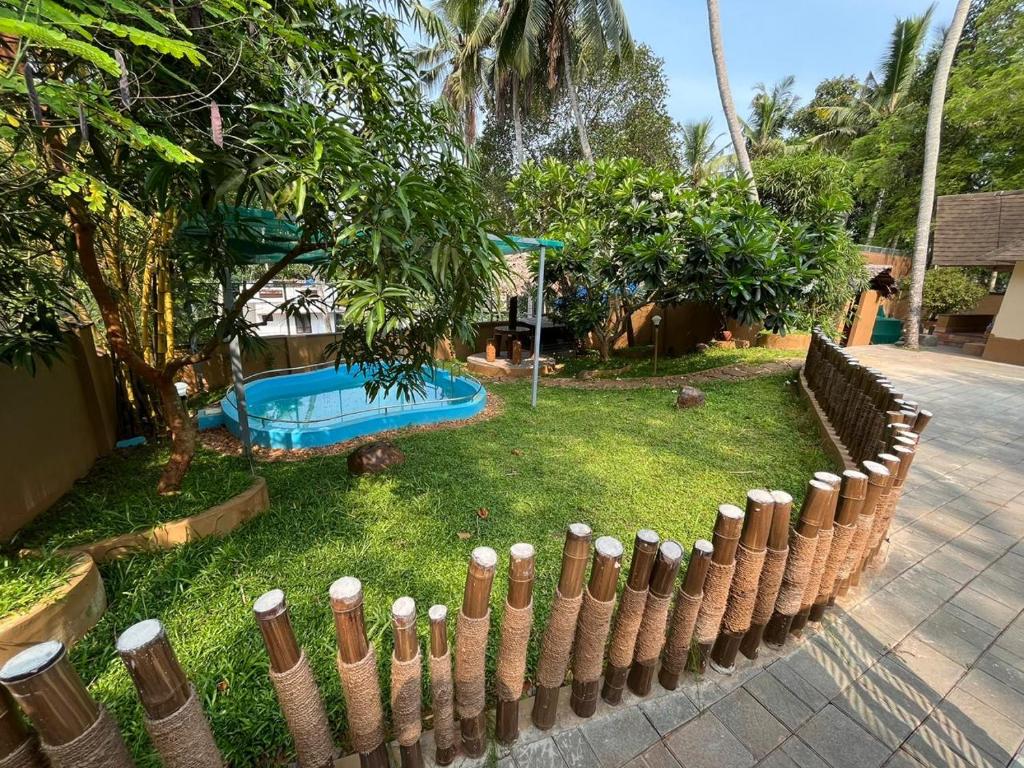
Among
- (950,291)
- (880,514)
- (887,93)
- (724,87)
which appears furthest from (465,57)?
(887,93)

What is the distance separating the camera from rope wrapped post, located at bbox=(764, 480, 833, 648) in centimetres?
179

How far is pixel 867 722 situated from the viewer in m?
A: 1.72

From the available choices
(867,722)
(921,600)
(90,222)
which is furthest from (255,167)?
(921,600)

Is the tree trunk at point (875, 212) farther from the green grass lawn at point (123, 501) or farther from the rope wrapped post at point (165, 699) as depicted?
the rope wrapped post at point (165, 699)

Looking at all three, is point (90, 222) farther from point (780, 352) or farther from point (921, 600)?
point (780, 352)

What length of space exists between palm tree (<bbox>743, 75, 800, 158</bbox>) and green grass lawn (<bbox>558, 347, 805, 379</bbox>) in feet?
50.1

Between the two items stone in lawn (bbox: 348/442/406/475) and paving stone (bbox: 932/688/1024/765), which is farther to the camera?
stone in lawn (bbox: 348/442/406/475)

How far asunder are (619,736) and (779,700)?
0.75m

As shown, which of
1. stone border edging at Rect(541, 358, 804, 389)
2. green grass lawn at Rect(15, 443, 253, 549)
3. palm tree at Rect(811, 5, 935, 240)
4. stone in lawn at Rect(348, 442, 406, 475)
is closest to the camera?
green grass lawn at Rect(15, 443, 253, 549)

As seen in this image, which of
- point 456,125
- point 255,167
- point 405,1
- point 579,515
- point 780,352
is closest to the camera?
point 255,167

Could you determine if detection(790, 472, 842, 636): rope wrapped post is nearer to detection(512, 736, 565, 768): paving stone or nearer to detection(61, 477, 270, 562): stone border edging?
detection(512, 736, 565, 768): paving stone

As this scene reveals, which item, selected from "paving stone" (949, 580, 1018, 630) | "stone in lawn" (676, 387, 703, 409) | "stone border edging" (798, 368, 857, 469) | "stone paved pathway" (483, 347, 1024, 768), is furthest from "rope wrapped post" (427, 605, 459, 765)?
"stone in lawn" (676, 387, 703, 409)

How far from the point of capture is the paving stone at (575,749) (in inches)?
61.9

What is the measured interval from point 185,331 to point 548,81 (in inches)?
466
